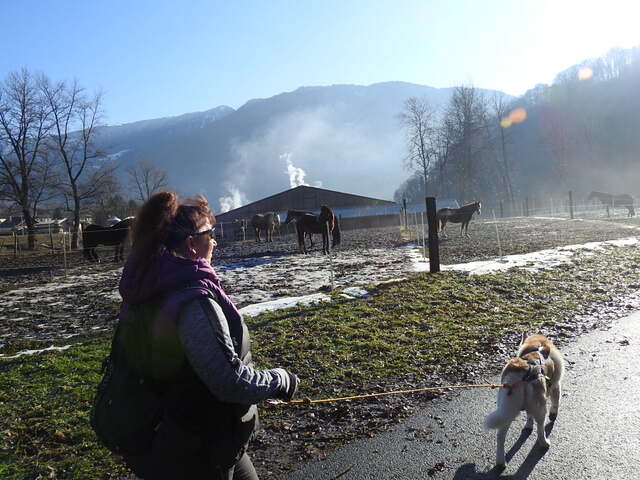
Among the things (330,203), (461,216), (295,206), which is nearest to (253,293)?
(461,216)

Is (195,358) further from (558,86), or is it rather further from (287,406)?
(558,86)

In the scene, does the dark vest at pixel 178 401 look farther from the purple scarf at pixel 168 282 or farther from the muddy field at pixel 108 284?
the muddy field at pixel 108 284

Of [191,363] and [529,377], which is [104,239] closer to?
[529,377]

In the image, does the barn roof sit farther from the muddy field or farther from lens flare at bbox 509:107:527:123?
lens flare at bbox 509:107:527:123

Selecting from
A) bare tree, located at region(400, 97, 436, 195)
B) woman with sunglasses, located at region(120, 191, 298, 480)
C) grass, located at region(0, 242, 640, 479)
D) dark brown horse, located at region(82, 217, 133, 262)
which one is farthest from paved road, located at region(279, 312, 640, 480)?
bare tree, located at region(400, 97, 436, 195)

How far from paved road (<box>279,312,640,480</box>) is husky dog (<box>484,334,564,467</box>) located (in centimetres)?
18

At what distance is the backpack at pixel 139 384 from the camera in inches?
71.4

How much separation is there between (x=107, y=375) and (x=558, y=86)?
11430cm

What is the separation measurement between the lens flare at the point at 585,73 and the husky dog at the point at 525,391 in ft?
377

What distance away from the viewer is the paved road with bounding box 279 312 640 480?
333 cm

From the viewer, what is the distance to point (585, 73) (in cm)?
10000

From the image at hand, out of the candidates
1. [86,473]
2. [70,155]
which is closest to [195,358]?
[86,473]

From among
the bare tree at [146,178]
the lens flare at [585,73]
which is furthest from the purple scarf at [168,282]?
the lens flare at [585,73]

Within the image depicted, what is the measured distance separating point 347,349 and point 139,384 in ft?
14.4
